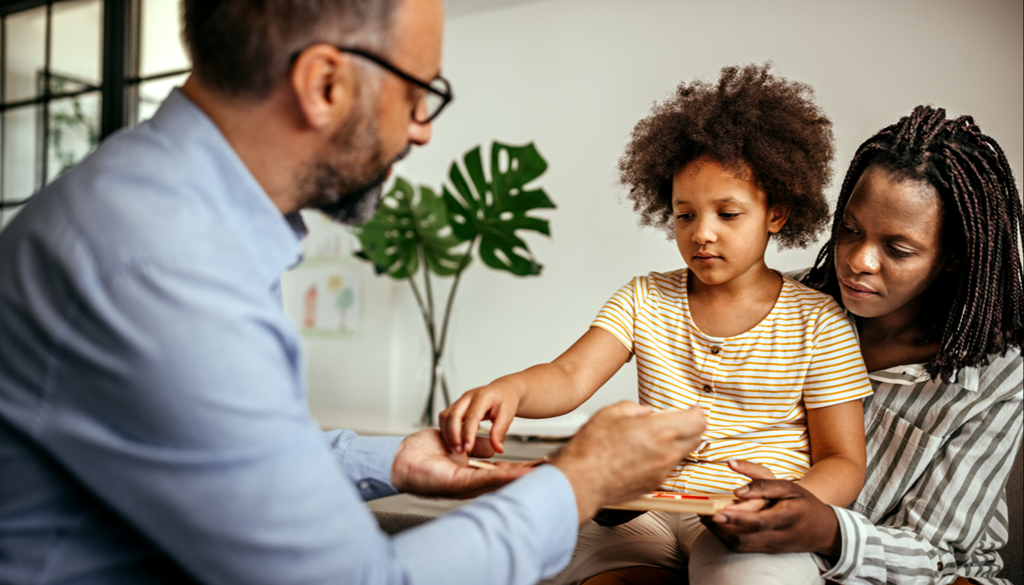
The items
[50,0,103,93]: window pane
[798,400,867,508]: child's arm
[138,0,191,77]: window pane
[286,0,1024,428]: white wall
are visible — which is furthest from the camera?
[50,0,103,93]: window pane

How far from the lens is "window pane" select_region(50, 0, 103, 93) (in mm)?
3881

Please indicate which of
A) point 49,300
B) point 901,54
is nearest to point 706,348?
point 901,54

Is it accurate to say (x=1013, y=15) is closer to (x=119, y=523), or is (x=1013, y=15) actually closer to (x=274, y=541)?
(x=274, y=541)

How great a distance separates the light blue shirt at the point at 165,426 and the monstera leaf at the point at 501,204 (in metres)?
1.51

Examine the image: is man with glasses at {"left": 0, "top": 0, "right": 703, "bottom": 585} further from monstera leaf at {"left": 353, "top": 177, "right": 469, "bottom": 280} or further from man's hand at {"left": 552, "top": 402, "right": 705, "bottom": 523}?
monstera leaf at {"left": 353, "top": 177, "right": 469, "bottom": 280}

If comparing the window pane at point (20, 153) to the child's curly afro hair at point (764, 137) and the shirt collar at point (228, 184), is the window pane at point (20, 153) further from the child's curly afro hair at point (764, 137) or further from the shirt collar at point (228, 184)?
the child's curly afro hair at point (764, 137)

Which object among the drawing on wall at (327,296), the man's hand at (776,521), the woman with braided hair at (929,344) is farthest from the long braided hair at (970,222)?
the drawing on wall at (327,296)

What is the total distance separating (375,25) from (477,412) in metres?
0.51

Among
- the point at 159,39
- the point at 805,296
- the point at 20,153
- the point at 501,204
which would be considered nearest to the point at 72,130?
the point at 20,153

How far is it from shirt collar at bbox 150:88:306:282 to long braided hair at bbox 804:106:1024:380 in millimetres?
848

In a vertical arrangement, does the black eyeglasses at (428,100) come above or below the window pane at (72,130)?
below

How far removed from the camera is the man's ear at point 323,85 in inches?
29.9

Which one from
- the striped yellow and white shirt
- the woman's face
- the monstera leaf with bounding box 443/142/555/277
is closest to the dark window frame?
the monstera leaf with bounding box 443/142/555/277

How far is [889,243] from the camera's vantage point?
102 centimetres
